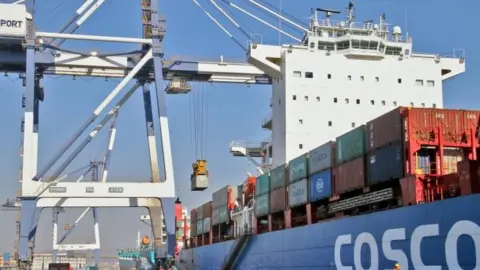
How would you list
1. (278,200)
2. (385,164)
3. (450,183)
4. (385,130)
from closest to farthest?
1. (450,183)
2. (385,164)
3. (385,130)
4. (278,200)

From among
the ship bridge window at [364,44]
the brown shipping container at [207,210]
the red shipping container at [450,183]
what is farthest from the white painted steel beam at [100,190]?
the red shipping container at [450,183]

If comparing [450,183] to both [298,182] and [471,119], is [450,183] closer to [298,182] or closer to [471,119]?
[471,119]

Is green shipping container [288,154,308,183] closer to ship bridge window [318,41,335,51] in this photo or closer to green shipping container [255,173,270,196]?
green shipping container [255,173,270,196]

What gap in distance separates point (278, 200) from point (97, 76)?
13017mm

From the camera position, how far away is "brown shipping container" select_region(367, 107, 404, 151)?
15.4 m

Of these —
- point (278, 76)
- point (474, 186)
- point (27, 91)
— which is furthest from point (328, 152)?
point (27, 91)

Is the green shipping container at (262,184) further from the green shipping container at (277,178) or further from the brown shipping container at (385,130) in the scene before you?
the brown shipping container at (385,130)

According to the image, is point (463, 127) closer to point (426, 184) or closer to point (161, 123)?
point (426, 184)

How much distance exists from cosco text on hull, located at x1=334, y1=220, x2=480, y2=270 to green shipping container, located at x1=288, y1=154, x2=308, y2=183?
327cm

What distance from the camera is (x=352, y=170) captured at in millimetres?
17500

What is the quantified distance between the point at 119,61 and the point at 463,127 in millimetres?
19453

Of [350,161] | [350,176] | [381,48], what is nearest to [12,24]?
[381,48]

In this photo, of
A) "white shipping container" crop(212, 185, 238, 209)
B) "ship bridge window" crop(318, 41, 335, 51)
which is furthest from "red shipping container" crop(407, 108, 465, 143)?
"white shipping container" crop(212, 185, 238, 209)

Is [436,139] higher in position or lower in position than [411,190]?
higher
